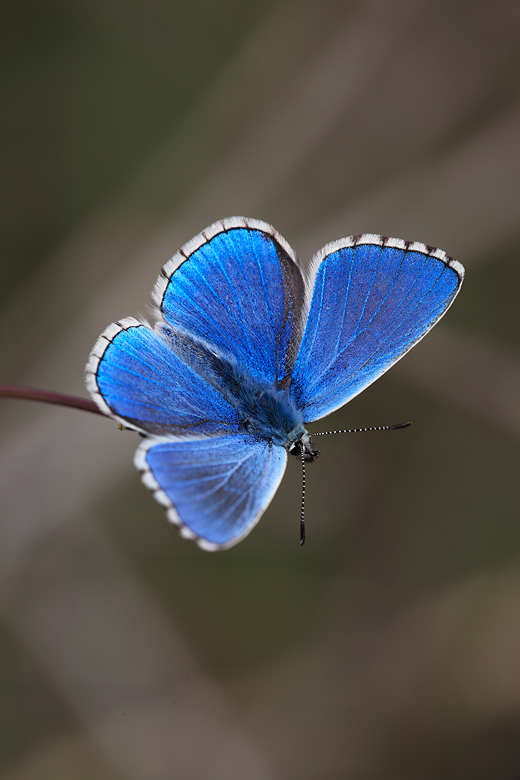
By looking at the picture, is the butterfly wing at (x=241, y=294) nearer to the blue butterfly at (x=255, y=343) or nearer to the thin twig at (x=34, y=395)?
the blue butterfly at (x=255, y=343)

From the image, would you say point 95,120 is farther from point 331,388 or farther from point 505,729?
point 505,729

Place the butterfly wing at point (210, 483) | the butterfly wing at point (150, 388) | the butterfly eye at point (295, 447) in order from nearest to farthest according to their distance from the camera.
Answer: the butterfly wing at point (210, 483) → the butterfly wing at point (150, 388) → the butterfly eye at point (295, 447)

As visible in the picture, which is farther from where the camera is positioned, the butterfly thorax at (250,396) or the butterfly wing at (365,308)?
the butterfly thorax at (250,396)

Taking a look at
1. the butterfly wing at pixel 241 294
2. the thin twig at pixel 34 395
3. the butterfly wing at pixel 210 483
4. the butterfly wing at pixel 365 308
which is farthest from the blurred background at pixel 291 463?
the thin twig at pixel 34 395

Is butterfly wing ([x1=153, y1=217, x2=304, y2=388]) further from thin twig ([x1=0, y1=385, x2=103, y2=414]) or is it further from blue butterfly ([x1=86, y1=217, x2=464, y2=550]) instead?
thin twig ([x1=0, y1=385, x2=103, y2=414])

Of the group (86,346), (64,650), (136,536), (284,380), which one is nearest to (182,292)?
(284,380)

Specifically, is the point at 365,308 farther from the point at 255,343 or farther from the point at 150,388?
the point at 150,388

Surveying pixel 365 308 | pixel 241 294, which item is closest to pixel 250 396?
pixel 241 294
